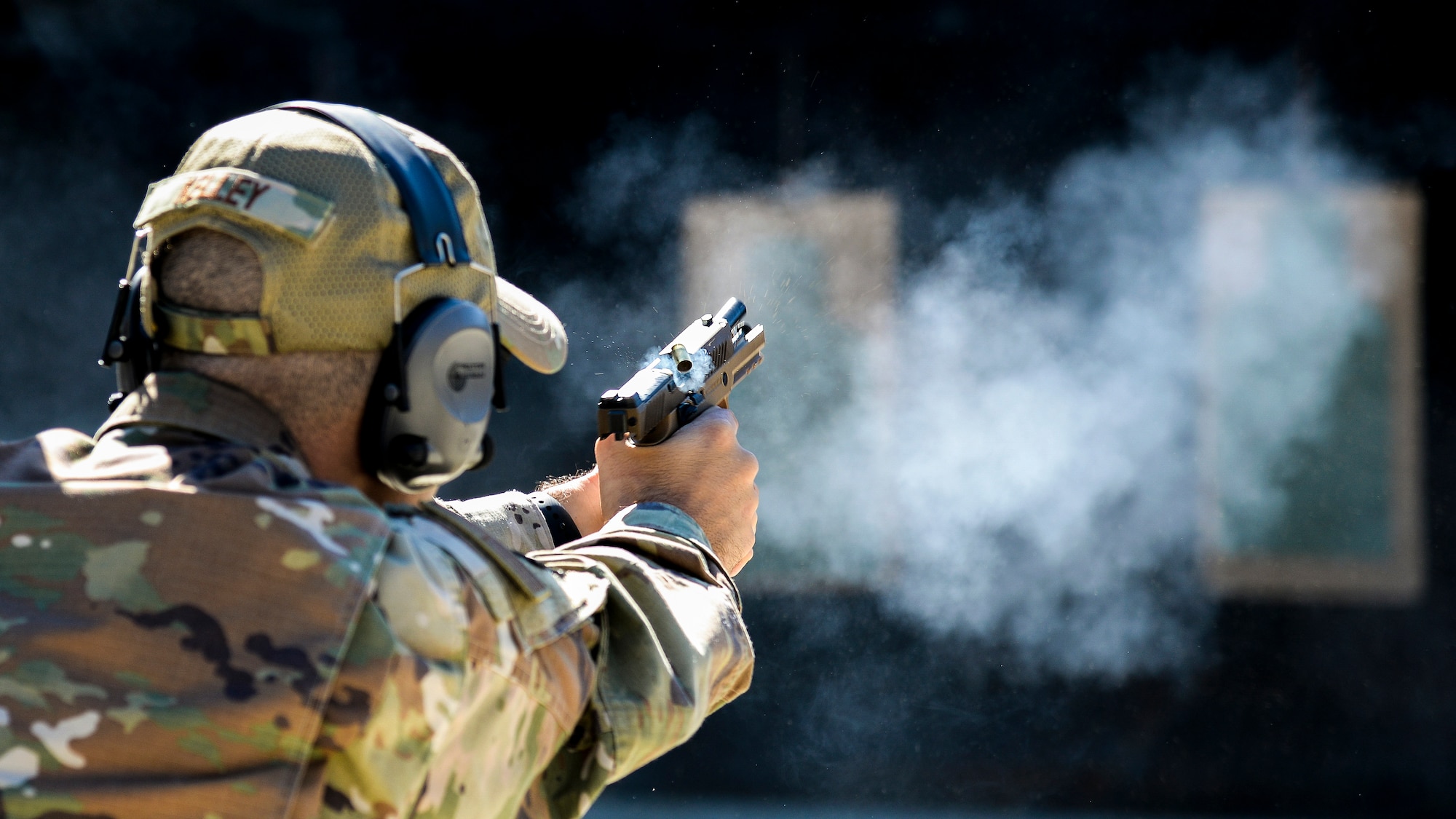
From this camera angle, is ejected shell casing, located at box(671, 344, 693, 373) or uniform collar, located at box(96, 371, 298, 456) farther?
ejected shell casing, located at box(671, 344, 693, 373)

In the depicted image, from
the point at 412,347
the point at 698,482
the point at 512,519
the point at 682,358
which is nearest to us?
the point at 412,347

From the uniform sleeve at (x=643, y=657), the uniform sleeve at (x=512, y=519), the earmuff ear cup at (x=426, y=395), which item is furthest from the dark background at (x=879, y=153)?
the earmuff ear cup at (x=426, y=395)

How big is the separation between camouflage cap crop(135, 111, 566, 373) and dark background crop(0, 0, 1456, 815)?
2296 millimetres

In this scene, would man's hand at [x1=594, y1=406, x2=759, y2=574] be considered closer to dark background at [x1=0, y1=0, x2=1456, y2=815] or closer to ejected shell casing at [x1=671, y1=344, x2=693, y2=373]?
ejected shell casing at [x1=671, y1=344, x2=693, y2=373]

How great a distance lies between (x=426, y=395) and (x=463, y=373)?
0.05m

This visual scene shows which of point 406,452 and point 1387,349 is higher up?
point 1387,349

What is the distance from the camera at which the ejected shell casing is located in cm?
167

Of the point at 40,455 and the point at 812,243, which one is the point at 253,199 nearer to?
the point at 40,455

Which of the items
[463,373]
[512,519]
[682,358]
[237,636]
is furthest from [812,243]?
[237,636]

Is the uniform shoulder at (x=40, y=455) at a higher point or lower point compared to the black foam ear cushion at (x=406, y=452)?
lower

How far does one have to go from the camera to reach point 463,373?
39.8 inches

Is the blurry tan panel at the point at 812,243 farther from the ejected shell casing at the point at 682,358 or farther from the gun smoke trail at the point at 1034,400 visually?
the ejected shell casing at the point at 682,358

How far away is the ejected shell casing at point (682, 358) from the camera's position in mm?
1674

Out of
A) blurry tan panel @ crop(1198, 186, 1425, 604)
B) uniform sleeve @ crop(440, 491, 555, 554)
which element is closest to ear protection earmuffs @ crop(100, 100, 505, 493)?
uniform sleeve @ crop(440, 491, 555, 554)
